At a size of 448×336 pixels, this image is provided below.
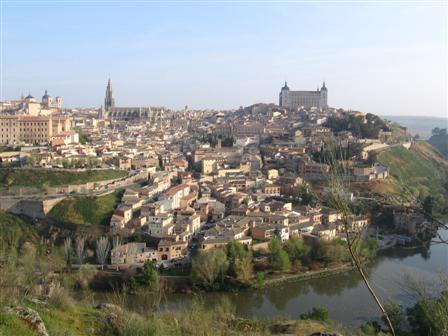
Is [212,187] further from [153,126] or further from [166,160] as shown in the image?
[153,126]

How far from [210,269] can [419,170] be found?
14.0 meters

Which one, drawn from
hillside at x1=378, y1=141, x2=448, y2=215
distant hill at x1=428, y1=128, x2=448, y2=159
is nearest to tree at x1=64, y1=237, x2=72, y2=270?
hillside at x1=378, y1=141, x2=448, y2=215

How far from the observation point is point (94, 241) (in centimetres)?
1158

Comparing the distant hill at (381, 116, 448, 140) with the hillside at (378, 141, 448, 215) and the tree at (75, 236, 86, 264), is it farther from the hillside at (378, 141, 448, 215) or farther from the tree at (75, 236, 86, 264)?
the tree at (75, 236, 86, 264)

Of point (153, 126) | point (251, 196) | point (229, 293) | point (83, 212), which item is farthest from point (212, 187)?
point (153, 126)

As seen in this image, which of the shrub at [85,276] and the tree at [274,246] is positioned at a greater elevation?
the tree at [274,246]

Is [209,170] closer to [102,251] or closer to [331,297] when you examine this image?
[102,251]

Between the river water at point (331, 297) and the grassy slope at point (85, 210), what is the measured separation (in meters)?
4.10

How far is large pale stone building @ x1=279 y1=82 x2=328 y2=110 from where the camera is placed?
38.9m

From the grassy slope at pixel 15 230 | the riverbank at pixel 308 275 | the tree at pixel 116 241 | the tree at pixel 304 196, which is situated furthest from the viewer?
the tree at pixel 304 196

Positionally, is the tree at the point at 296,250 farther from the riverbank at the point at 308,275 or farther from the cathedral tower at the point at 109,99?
the cathedral tower at the point at 109,99

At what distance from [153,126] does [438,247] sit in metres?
21.3

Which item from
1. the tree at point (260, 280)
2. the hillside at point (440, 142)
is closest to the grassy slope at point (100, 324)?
the tree at point (260, 280)

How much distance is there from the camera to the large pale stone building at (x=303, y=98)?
38938 millimetres
